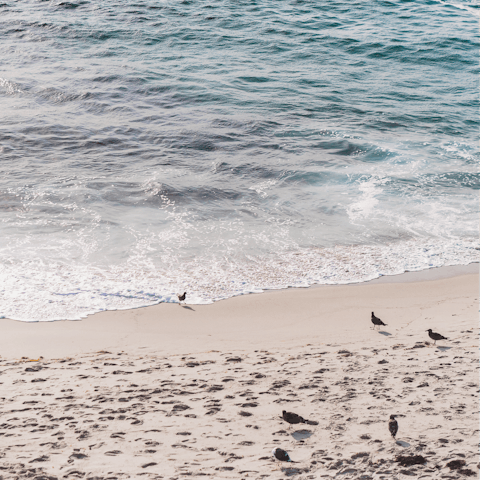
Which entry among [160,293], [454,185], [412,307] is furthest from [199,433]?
[454,185]

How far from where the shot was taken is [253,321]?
315 inches

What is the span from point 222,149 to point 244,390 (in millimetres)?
11245

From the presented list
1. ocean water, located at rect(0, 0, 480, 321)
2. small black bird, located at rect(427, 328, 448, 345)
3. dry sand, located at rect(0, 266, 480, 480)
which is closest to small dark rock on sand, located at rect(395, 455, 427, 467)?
dry sand, located at rect(0, 266, 480, 480)

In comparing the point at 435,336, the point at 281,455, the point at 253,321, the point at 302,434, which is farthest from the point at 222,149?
the point at 281,455

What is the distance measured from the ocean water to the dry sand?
1032 millimetres

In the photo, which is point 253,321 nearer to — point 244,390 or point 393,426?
point 244,390

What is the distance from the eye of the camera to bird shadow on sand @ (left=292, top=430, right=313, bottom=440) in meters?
4.78

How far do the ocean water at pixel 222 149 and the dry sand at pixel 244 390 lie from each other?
1032 mm

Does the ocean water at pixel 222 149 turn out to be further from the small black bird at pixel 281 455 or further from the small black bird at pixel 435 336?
the small black bird at pixel 281 455

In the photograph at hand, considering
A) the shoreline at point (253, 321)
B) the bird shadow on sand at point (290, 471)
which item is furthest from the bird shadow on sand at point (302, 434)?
the shoreline at point (253, 321)

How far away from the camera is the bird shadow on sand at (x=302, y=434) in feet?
15.7

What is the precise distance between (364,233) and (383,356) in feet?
16.8

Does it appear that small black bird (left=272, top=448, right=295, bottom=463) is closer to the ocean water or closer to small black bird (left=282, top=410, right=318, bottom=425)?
small black bird (left=282, top=410, right=318, bottom=425)

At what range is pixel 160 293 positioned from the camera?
874 cm
